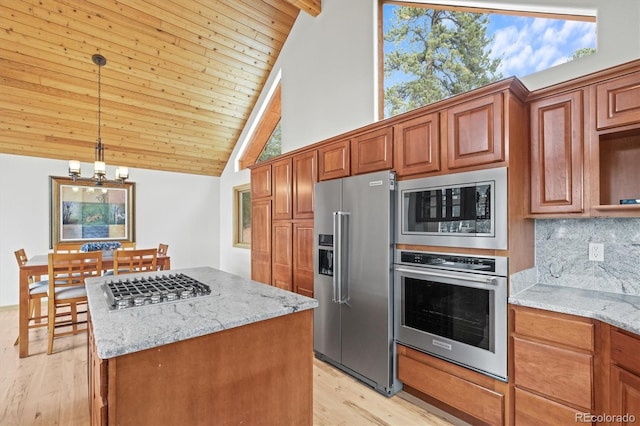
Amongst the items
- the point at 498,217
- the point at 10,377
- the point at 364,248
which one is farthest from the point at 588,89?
the point at 10,377

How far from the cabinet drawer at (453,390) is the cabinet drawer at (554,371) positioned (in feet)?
0.72

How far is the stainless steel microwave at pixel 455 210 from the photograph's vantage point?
1809 millimetres

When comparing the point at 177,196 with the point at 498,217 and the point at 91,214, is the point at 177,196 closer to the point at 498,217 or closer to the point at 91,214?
the point at 91,214

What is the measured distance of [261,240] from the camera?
3875 mm

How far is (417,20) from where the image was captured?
119 inches

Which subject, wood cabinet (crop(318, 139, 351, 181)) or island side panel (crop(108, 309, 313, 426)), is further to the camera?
wood cabinet (crop(318, 139, 351, 181))

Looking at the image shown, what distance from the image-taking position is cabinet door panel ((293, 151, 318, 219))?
3.11 meters

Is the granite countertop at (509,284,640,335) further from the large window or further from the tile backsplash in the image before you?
the large window

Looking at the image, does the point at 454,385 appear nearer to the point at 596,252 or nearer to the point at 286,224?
the point at 596,252

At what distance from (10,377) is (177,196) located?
3.69 m

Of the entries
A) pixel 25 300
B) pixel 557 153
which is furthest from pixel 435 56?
pixel 25 300

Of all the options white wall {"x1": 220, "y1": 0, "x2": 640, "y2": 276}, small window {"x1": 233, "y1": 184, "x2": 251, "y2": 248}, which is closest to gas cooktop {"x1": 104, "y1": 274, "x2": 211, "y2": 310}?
white wall {"x1": 220, "y1": 0, "x2": 640, "y2": 276}

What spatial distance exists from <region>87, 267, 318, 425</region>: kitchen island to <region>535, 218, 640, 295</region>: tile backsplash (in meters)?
1.69

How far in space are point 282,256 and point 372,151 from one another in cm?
160
